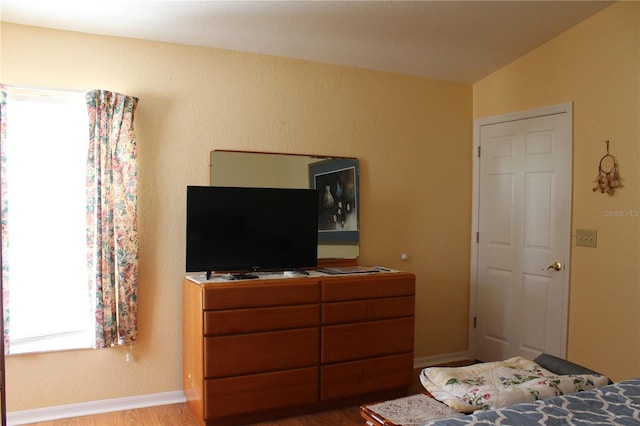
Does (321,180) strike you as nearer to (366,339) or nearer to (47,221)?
(366,339)

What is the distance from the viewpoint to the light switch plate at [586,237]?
3296 millimetres

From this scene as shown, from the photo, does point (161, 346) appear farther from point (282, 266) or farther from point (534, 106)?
point (534, 106)

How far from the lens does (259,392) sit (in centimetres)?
293

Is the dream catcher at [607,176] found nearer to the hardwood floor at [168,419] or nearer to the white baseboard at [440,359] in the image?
the white baseboard at [440,359]

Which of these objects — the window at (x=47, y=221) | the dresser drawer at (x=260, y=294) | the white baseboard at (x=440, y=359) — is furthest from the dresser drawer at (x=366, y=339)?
the window at (x=47, y=221)

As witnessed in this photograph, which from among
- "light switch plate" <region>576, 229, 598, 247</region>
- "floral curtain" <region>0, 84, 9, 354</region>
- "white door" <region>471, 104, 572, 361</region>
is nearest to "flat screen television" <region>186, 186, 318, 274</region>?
"floral curtain" <region>0, 84, 9, 354</region>

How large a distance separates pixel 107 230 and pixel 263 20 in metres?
1.60

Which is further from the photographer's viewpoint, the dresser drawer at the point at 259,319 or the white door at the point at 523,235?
the white door at the point at 523,235

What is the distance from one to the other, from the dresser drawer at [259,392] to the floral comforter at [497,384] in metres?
1.08

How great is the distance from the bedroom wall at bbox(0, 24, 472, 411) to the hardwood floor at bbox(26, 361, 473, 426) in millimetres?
127

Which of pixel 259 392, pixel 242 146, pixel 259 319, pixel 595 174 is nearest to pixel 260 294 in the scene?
pixel 259 319

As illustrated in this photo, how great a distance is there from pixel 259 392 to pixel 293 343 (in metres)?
0.35

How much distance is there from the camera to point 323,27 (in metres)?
3.17

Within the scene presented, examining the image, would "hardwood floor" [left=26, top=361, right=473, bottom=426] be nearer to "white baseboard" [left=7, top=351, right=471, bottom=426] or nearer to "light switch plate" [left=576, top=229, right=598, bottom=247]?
"white baseboard" [left=7, top=351, right=471, bottom=426]
